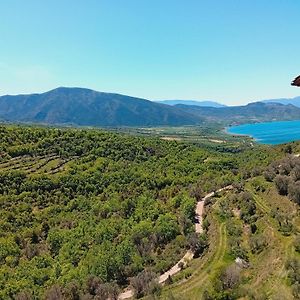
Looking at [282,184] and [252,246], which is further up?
[282,184]

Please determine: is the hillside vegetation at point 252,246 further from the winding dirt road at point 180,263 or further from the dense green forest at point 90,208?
the dense green forest at point 90,208

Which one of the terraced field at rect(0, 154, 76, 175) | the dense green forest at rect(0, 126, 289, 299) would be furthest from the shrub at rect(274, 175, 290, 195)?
the terraced field at rect(0, 154, 76, 175)

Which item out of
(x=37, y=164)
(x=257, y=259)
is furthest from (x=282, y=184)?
(x=37, y=164)

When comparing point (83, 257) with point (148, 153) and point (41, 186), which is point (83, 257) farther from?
point (148, 153)

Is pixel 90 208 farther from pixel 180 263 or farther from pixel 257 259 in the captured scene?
pixel 257 259

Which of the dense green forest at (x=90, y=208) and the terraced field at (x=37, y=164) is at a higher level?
the terraced field at (x=37, y=164)

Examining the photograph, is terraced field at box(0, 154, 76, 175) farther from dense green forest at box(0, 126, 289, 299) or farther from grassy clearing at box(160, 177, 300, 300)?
grassy clearing at box(160, 177, 300, 300)

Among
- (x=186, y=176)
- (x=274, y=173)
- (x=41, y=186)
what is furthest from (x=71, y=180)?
(x=274, y=173)

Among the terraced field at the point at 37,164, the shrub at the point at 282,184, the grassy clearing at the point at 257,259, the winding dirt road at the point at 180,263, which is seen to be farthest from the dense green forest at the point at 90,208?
the shrub at the point at 282,184
